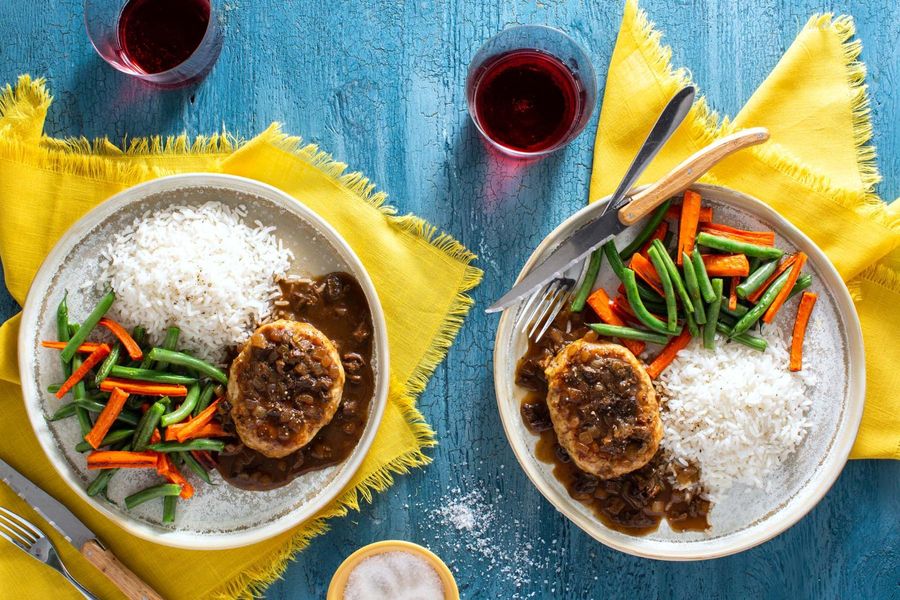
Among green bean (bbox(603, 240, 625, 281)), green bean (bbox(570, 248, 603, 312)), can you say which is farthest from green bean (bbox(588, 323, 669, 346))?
green bean (bbox(603, 240, 625, 281))

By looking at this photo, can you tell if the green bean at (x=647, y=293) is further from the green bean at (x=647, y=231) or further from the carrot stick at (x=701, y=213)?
the carrot stick at (x=701, y=213)

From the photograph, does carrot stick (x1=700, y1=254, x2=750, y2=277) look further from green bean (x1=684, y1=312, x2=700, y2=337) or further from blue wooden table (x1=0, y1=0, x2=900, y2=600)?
blue wooden table (x1=0, y1=0, x2=900, y2=600)

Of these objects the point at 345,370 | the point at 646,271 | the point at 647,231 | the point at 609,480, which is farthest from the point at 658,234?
the point at 345,370

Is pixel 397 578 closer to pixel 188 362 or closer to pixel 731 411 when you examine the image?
pixel 188 362

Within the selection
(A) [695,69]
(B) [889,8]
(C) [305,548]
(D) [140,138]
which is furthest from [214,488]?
(B) [889,8]

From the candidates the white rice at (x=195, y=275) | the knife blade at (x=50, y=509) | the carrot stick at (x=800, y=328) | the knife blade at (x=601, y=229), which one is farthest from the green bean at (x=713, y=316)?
the knife blade at (x=50, y=509)
